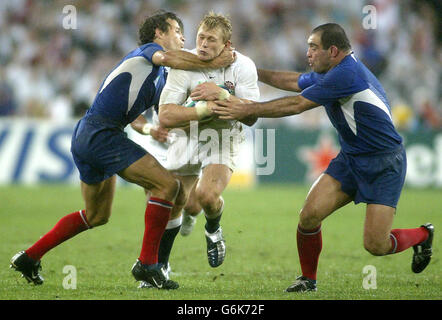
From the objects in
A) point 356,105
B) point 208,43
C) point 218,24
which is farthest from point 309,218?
point 218,24

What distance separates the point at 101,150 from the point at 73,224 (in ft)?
2.72

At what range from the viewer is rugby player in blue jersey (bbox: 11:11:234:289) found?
6.14m

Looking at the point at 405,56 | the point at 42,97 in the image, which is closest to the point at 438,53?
→ the point at 405,56

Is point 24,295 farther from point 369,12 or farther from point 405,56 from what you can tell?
point 405,56

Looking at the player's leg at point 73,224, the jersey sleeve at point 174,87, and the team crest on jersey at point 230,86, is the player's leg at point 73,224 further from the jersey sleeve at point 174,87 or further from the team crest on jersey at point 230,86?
the team crest on jersey at point 230,86

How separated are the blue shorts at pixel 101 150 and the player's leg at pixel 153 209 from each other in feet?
0.30

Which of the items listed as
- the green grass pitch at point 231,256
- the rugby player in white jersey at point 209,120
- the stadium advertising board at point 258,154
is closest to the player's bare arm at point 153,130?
the rugby player in white jersey at point 209,120

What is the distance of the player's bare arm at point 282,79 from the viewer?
22.8 ft

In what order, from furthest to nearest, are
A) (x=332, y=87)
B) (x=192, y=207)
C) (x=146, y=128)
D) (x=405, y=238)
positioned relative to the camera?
(x=192, y=207) → (x=146, y=128) → (x=405, y=238) → (x=332, y=87)

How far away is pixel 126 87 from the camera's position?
20.5 feet

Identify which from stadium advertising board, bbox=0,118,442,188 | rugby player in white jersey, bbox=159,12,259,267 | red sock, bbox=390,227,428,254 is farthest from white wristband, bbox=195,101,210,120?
stadium advertising board, bbox=0,118,442,188

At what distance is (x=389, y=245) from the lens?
6277 mm

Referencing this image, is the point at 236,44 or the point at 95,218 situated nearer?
the point at 95,218

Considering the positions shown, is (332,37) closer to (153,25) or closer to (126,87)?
(153,25)
